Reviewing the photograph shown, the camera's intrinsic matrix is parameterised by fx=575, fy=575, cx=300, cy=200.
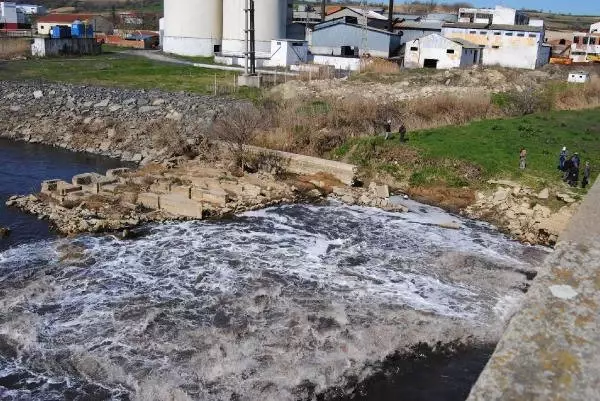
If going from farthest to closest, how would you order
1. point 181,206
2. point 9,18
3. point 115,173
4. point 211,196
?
point 9,18 < point 115,173 < point 211,196 < point 181,206

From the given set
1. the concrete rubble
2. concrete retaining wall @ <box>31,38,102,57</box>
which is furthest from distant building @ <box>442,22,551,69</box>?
concrete retaining wall @ <box>31,38,102,57</box>

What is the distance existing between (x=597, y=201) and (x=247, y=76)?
2929cm

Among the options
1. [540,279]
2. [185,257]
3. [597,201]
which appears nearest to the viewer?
[540,279]

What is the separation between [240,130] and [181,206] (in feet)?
18.6

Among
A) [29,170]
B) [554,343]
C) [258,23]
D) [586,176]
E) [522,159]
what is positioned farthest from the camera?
[258,23]

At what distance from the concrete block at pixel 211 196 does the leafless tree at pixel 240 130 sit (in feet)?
10.2

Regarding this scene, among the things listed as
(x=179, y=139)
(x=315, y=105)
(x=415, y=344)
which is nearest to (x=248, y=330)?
(x=415, y=344)

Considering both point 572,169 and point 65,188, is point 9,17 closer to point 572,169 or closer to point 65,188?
point 65,188

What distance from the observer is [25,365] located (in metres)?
9.61

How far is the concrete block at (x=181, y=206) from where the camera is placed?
54.2ft

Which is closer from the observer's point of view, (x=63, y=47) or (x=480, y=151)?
(x=480, y=151)

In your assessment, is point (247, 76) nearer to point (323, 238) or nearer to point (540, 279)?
point (323, 238)

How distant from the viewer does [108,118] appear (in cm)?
2738

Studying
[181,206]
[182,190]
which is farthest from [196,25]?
[181,206]
